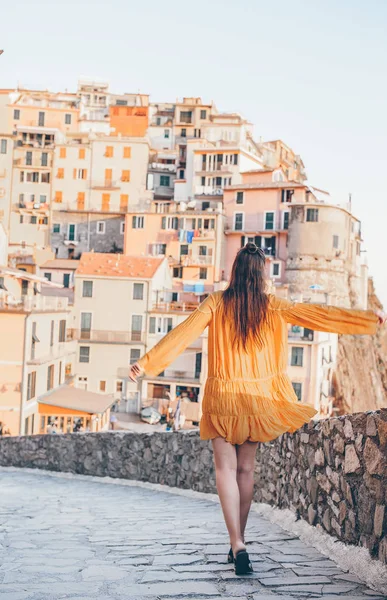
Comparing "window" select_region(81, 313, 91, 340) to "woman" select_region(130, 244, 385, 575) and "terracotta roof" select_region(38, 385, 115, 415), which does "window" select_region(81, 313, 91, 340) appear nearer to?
"terracotta roof" select_region(38, 385, 115, 415)

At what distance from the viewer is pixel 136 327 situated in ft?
166

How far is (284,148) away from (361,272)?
71.3 feet

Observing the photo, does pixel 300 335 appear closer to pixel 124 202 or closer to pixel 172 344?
pixel 124 202

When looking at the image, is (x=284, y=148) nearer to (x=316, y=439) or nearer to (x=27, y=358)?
(x=27, y=358)

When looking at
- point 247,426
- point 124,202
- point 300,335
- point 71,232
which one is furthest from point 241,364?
point 124,202

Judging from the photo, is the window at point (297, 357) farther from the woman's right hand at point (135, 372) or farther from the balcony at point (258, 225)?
the woman's right hand at point (135, 372)

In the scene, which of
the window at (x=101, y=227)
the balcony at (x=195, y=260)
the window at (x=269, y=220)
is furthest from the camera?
the window at (x=101, y=227)

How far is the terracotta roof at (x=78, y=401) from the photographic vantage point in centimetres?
3266

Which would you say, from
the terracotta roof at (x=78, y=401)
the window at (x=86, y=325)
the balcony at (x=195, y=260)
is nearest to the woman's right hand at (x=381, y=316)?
the terracotta roof at (x=78, y=401)

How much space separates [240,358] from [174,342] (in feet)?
1.43

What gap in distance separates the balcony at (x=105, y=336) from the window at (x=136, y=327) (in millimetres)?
73

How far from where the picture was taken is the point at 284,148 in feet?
285

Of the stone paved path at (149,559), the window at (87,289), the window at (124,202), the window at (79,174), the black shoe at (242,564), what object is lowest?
the stone paved path at (149,559)

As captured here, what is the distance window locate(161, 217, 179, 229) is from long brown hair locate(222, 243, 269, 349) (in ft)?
194
